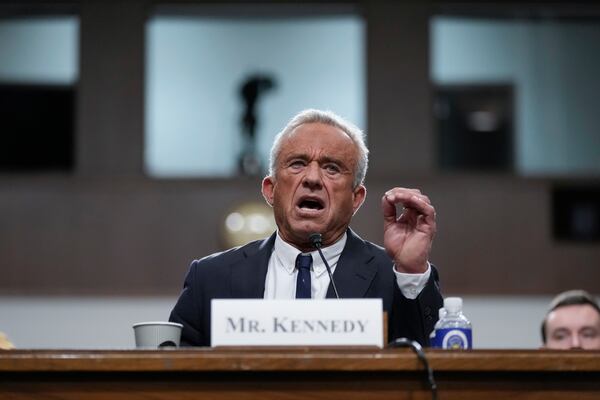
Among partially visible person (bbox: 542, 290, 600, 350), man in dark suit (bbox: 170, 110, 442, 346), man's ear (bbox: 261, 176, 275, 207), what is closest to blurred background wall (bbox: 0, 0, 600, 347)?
partially visible person (bbox: 542, 290, 600, 350)

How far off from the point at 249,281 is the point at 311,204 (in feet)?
0.76

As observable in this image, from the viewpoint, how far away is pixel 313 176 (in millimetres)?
2510

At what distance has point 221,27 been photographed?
5324 millimetres

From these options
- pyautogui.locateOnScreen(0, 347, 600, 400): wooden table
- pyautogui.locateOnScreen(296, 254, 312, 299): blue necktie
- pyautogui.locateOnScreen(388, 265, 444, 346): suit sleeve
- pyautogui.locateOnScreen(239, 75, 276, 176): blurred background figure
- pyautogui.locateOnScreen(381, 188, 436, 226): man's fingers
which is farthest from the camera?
pyautogui.locateOnScreen(239, 75, 276, 176): blurred background figure

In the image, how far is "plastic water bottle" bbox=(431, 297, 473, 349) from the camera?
1.93 metres

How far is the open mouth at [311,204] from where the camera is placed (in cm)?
253

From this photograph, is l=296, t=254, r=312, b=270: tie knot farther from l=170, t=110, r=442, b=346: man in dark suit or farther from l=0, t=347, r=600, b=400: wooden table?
l=0, t=347, r=600, b=400: wooden table

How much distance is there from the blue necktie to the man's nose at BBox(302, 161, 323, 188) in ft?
0.53

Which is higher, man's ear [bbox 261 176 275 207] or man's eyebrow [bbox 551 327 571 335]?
man's ear [bbox 261 176 275 207]

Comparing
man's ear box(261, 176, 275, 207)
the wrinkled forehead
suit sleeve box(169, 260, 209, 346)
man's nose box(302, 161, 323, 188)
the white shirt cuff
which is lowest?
suit sleeve box(169, 260, 209, 346)

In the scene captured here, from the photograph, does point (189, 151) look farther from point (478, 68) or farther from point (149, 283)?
point (478, 68)

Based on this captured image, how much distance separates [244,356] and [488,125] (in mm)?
3821

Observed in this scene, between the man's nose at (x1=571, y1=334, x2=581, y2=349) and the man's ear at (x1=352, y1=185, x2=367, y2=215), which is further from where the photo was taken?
the man's nose at (x1=571, y1=334, x2=581, y2=349)

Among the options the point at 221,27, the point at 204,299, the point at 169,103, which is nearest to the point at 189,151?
the point at 169,103
